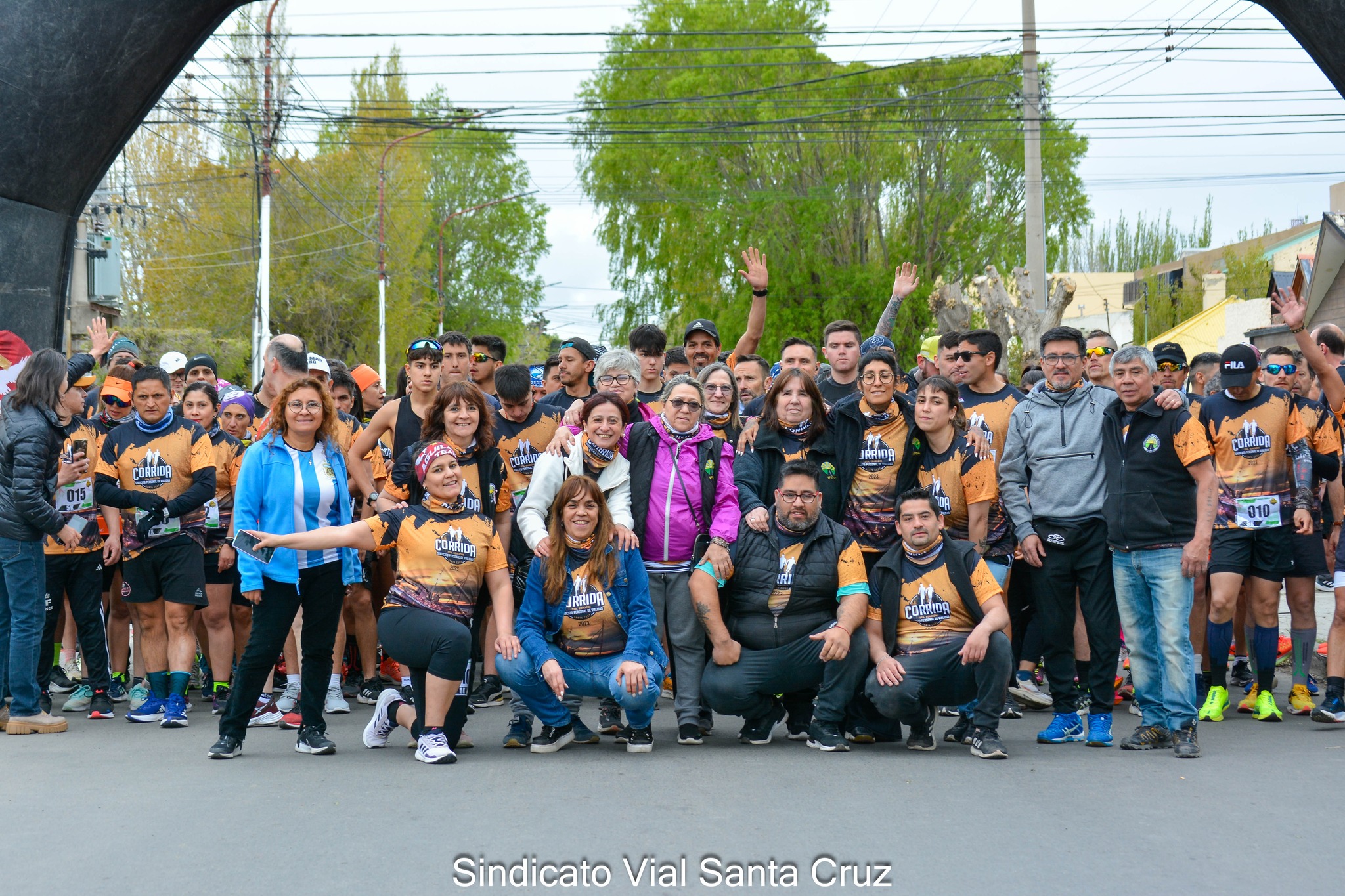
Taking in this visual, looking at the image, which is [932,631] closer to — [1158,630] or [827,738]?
[827,738]

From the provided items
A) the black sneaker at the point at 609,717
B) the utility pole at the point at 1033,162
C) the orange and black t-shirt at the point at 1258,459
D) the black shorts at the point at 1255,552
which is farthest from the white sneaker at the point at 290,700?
the utility pole at the point at 1033,162

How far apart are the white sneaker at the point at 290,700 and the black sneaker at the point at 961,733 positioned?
418 centimetres

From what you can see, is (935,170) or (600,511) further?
(935,170)

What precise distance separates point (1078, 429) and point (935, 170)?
98.1 ft

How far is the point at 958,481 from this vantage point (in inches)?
293

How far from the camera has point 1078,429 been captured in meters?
7.48

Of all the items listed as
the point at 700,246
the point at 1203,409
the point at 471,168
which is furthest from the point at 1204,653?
the point at 471,168

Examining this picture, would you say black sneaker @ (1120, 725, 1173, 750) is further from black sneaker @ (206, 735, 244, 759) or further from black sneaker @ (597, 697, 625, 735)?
black sneaker @ (206, 735, 244, 759)

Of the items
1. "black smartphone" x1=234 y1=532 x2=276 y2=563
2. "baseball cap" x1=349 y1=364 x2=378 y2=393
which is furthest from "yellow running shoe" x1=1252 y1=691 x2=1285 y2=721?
"baseball cap" x1=349 y1=364 x2=378 y2=393

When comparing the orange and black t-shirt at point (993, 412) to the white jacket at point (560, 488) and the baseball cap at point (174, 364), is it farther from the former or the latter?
the baseball cap at point (174, 364)

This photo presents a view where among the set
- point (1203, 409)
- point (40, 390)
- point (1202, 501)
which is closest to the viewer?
point (1202, 501)

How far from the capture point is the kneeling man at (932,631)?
673 centimetres

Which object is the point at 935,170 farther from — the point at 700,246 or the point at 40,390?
the point at 40,390

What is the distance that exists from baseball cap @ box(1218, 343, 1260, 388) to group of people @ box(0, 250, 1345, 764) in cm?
2
